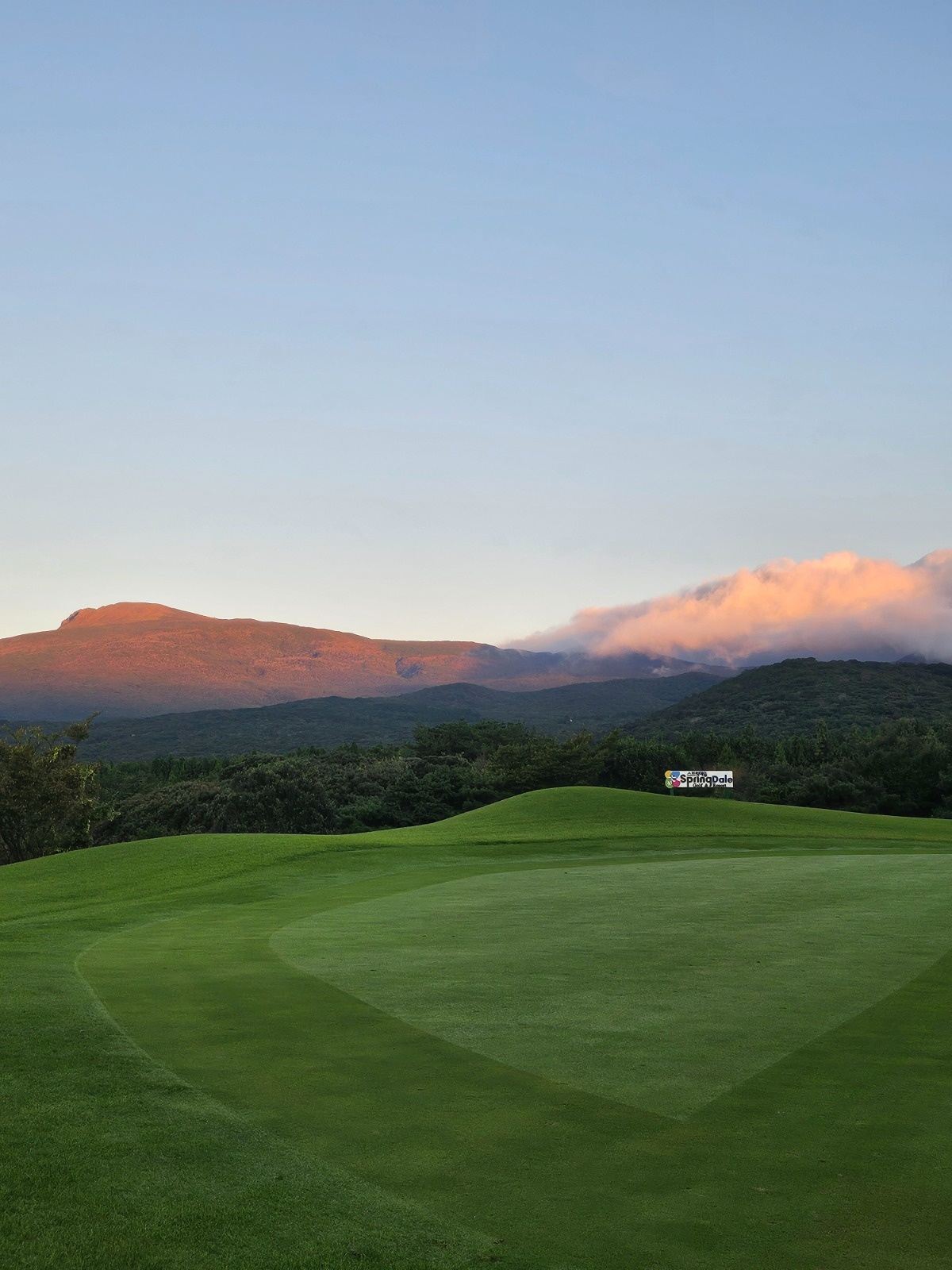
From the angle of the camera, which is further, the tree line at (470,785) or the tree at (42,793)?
the tree line at (470,785)

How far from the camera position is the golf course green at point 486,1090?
4.48 meters

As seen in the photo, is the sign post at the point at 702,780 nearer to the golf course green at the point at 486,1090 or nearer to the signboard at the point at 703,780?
the signboard at the point at 703,780

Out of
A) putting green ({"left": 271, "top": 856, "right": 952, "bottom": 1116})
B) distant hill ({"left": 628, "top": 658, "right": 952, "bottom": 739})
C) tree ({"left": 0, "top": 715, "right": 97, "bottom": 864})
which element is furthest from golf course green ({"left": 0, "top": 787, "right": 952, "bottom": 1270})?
distant hill ({"left": 628, "top": 658, "right": 952, "bottom": 739})

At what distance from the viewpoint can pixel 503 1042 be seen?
7.45m

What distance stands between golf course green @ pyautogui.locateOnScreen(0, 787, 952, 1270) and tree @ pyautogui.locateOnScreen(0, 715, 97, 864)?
32542 millimetres

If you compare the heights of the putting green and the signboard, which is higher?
the putting green

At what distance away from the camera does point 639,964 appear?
34.1ft

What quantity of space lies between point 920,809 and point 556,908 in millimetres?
53664

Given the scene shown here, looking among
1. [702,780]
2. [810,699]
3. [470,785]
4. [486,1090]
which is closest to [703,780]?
[702,780]

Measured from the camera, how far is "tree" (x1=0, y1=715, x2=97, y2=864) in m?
44.9

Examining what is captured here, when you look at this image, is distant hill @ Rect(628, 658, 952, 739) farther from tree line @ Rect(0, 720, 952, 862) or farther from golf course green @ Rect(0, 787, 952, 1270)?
golf course green @ Rect(0, 787, 952, 1270)

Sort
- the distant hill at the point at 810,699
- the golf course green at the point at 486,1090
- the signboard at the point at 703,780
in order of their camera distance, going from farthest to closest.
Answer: the distant hill at the point at 810,699, the signboard at the point at 703,780, the golf course green at the point at 486,1090

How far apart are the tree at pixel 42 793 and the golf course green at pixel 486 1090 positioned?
107 feet

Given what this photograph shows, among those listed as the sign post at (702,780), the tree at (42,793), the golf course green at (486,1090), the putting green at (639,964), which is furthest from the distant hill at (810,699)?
the golf course green at (486,1090)
